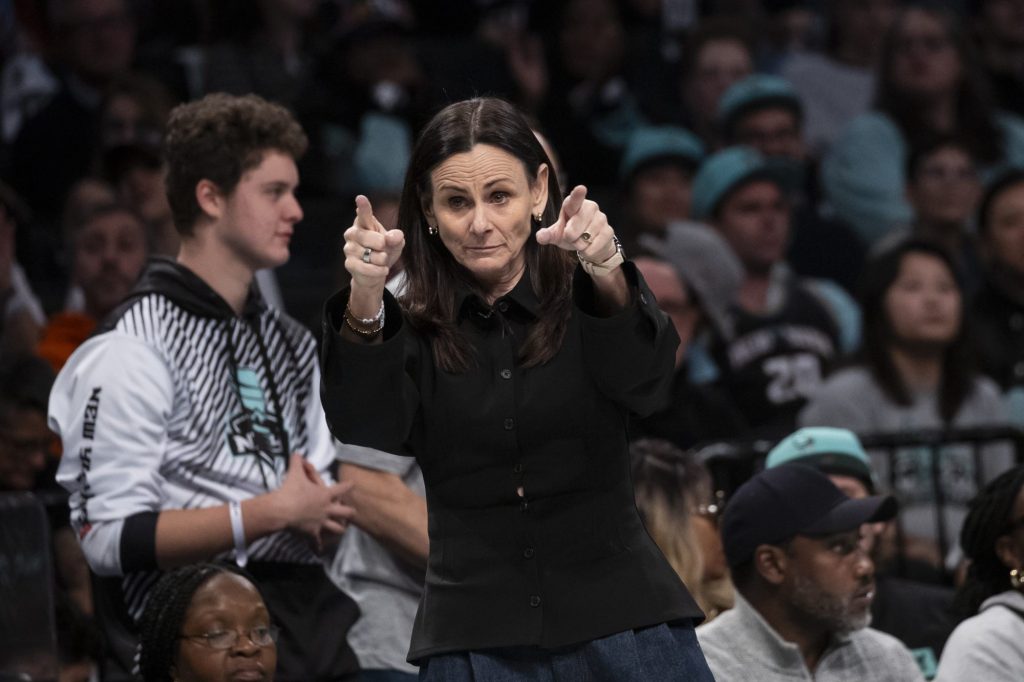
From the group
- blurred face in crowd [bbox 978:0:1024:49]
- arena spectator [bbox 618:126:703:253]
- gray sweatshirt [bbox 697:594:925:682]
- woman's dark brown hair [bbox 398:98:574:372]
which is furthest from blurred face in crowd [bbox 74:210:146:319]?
blurred face in crowd [bbox 978:0:1024:49]

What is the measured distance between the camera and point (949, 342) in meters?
7.12

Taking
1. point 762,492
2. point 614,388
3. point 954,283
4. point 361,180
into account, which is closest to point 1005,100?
point 954,283

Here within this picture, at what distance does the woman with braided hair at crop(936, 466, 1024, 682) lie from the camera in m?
4.54

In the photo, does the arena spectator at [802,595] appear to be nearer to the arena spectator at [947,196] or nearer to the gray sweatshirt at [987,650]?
the gray sweatshirt at [987,650]

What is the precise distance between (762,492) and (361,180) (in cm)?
407

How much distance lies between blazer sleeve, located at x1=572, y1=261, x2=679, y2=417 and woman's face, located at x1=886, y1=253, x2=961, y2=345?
4.25 m

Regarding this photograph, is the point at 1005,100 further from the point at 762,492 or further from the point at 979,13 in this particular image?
the point at 762,492

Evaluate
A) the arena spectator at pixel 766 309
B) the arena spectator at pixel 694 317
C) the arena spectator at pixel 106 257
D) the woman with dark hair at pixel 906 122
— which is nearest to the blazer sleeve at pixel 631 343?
the arena spectator at pixel 694 317

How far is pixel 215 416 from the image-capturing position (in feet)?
14.1

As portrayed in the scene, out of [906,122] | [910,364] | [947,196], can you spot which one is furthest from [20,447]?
[906,122]

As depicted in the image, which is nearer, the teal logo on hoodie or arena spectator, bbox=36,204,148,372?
the teal logo on hoodie

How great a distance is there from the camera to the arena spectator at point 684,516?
5.14 meters

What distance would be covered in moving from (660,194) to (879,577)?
2.94m

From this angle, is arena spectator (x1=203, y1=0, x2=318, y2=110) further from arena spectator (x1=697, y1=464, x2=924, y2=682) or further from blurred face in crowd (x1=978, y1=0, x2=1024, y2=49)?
arena spectator (x1=697, y1=464, x2=924, y2=682)
